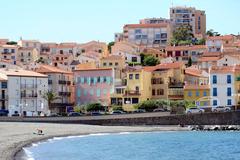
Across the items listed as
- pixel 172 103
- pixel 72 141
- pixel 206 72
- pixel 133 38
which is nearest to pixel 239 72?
pixel 172 103

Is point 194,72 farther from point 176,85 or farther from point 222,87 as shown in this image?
point 222,87

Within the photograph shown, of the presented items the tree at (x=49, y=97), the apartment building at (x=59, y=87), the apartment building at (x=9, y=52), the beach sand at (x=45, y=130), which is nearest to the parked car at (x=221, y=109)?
the beach sand at (x=45, y=130)

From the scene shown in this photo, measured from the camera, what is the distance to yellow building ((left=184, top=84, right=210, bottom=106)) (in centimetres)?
8656

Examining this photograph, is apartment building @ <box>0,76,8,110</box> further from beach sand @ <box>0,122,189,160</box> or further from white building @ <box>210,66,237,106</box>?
white building @ <box>210,66,237,106</box>

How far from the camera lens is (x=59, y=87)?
104 meters

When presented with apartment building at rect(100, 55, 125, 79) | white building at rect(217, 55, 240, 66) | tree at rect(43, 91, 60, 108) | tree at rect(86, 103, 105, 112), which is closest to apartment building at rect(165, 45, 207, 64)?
white building at rect(217, 55, 240, 66)

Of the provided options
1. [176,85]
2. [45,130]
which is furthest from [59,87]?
[45,130]

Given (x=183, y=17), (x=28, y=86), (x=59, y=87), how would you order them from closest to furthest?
1. (x=28, y=86)
2. (x=59, y=87)
3. (x=183, y=17)

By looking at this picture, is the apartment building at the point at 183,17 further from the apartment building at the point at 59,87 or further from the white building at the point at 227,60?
the apartment building at the point at 59,87

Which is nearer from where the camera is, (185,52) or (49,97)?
(49,97)

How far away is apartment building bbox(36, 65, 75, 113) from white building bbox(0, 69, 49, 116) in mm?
2559

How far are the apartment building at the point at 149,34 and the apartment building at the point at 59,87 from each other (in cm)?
4991

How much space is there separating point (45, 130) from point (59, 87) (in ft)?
128

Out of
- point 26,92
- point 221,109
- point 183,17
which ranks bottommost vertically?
point 221,109
